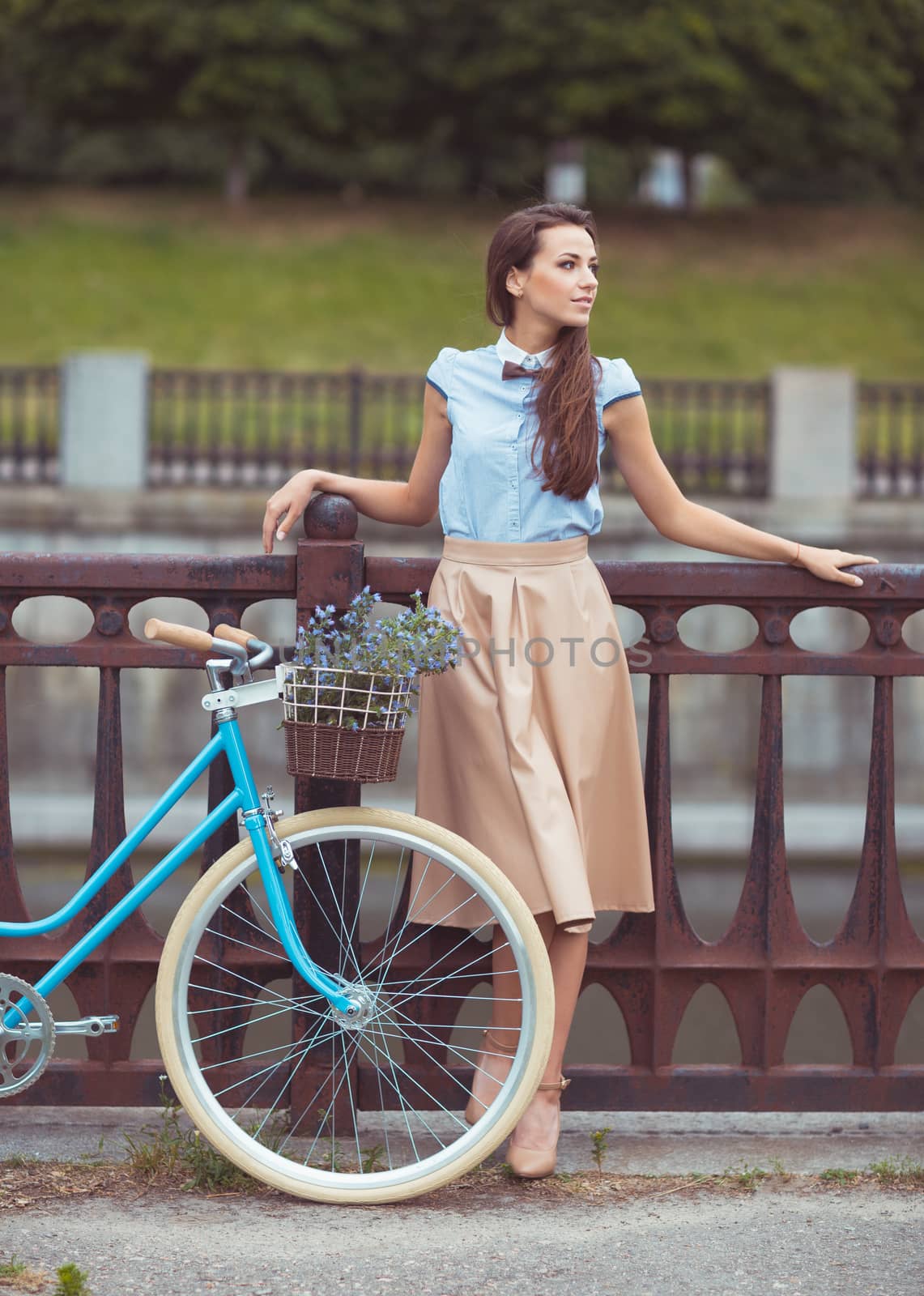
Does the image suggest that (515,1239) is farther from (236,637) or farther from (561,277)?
(561,277)

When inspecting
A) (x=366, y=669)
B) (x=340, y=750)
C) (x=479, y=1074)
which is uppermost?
(x=366, y=669)

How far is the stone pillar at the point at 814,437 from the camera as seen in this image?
44.4 feet

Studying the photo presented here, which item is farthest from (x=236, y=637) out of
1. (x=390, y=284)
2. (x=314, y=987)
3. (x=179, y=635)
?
(x=390, y=284)

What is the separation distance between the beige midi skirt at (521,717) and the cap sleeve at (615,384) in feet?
0.92

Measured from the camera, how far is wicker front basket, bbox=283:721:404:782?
9.59 feet

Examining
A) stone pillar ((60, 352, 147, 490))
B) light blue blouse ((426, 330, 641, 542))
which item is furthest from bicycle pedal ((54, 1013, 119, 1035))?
stone pillar ((60, 352, 147, 490))

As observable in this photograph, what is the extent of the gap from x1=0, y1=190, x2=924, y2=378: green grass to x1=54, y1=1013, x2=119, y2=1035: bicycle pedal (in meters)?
19.4

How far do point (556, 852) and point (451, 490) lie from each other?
73 centimetres

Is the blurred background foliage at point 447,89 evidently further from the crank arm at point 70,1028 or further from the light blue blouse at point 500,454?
the crank arm at point 70,1028

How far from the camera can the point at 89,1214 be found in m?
3.00

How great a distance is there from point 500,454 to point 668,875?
3.30 feet

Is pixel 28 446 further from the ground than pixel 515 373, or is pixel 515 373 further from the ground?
pixel 28 446

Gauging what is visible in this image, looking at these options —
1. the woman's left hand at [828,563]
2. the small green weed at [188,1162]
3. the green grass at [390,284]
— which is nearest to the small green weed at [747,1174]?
the small green weed at [188,1162]

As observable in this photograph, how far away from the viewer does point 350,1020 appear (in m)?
3.03
